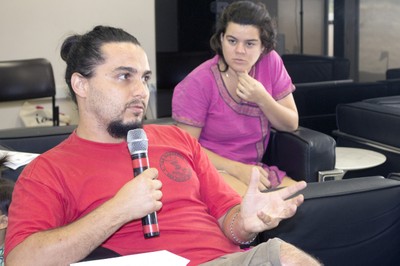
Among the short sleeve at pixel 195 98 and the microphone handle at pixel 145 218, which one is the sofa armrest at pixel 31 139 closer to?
the short sleeve at pixel 195 98

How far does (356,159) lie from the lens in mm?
2967

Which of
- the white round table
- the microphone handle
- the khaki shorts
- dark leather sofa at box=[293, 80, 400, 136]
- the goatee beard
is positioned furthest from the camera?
dark leather sofa at box=[293, 80, 400, 136]

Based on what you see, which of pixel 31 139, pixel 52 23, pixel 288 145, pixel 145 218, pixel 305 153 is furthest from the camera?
pixel 52 23

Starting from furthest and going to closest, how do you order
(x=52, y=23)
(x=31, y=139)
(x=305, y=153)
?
1. (x=52, y=23)
2. (x=305, y=153)
3. (x=31, y=139)

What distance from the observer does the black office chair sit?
338cm

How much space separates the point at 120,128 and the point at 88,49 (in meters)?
0.25

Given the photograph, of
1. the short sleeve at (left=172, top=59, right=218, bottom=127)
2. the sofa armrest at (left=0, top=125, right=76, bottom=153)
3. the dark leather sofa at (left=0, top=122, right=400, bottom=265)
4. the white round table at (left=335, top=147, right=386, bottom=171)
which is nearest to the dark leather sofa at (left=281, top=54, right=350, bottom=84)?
the white round table at (left=335, top=147, right=386, bottom=171)

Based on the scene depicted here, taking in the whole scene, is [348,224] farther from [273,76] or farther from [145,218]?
[273,76]

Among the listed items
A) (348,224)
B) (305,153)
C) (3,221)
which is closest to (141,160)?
(3,221)

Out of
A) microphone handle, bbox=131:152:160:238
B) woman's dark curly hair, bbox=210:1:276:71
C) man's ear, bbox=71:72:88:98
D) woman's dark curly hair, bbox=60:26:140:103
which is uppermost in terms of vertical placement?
woman's dark curly hair, bbox=210:1:276:71

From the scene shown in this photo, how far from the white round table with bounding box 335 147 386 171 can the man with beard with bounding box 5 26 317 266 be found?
4.01 feet

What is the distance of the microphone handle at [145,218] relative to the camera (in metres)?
1.38

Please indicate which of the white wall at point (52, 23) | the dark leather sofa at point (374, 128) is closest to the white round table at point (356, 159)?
the dark leather sofa at point (374, 128)

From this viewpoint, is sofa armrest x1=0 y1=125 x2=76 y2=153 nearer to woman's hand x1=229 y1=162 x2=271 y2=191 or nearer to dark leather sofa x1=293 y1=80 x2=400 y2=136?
woman's hand x1=229 y1=162 x2=271 y2=191
